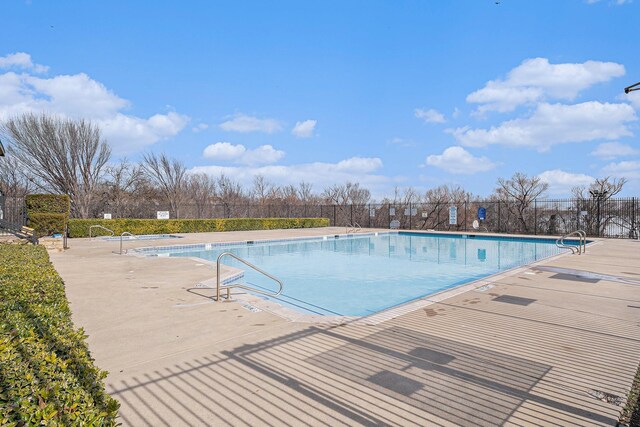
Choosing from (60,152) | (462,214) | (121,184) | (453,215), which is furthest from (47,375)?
(121,184)

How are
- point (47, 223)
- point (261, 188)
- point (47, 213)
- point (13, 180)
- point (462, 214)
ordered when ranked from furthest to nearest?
point (261, 188) → point (462, 214) → point (13, 180) → point (47, 213) → point (47, 223)

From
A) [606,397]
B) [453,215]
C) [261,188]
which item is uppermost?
[261,188]

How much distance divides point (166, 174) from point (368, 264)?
18795mm

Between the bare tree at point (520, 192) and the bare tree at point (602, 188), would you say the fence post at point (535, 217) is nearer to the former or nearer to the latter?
the bare tree at point (520, 192)

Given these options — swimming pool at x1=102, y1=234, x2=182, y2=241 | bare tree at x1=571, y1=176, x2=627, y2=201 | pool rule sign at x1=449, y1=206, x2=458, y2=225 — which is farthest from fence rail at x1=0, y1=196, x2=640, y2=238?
swimming pool at x1=102, y1=234, x2=182, y2=241

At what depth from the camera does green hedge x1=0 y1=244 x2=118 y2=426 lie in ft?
3.74

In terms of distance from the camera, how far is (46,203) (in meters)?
14.2

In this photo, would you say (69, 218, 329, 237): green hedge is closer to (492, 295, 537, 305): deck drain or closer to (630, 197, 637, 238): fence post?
(492, 295, 537, 305): deck drain

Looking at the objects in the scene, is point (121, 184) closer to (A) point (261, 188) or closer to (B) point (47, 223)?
(B) point (47, 223)

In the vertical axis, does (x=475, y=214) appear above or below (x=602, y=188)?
below

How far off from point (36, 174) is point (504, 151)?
25061mm

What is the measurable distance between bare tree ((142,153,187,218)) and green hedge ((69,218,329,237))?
6213mm

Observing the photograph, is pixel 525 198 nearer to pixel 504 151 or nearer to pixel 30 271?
pixel 504 151

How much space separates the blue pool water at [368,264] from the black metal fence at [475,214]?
275 centimetres
